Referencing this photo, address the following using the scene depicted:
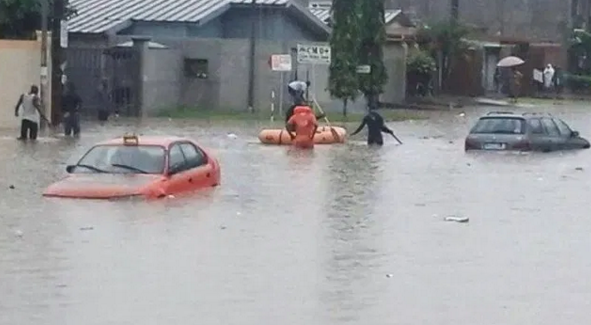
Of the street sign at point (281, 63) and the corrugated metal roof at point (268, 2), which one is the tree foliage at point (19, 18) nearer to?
the street sign at point (281, 63)

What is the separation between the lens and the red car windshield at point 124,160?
25328 mm

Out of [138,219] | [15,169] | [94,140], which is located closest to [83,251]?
[138,219]

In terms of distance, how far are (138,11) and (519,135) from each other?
24581 millimetres

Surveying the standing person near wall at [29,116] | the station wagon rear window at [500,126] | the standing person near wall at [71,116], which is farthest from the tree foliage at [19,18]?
the station wagon rear window at [500,126]

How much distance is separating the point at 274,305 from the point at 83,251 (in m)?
4.48

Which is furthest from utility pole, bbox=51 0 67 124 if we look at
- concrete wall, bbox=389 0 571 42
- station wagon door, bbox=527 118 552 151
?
concrete wall, bbox=389 0 571 42

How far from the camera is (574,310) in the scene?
1505cm

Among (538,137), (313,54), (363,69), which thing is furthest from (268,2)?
(538,137)

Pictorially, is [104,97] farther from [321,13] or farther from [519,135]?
[321,13]

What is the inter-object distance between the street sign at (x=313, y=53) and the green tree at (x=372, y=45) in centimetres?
361

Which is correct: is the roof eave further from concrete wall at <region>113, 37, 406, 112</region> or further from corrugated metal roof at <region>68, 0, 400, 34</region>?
concrete wall at <region>113, 37, 406, 112</region>

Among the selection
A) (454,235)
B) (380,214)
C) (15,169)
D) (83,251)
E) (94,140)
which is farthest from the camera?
(94,140)

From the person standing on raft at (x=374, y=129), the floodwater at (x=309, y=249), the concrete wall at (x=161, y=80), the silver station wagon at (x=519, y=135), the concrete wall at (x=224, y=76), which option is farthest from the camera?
the concrete wall at (x=224, y=76)

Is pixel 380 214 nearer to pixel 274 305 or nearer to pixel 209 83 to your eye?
pixel 274 305
